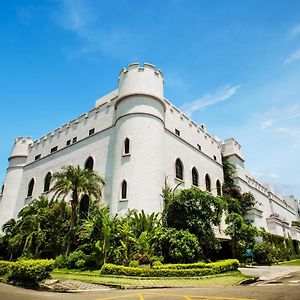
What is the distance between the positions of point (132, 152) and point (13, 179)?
727 inches

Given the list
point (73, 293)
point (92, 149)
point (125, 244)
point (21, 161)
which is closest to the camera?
point (73, 293)

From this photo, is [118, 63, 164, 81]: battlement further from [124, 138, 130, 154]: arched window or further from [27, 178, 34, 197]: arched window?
[27, 178, 34, 197]: arched window

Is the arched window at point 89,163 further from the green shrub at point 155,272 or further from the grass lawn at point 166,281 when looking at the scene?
the green shrub at point 155,272

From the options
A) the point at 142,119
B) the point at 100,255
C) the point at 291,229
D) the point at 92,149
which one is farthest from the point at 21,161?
the point at 291,229

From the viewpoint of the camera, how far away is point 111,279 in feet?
41.1

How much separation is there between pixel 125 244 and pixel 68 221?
23.4 feet

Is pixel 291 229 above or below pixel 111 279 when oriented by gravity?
above

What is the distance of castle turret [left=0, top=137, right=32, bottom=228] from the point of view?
30.3m

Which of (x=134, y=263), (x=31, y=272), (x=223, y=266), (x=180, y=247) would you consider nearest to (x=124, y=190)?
(x=180, y=247)

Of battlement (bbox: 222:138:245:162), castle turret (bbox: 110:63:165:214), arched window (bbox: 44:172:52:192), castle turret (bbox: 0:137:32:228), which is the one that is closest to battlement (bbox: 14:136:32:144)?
castle turret (bbox: 0:137:32:228)

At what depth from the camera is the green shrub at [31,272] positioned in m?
11.2

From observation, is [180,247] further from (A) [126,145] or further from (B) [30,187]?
(B) [30,187]

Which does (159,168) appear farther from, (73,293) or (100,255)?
(73,293)

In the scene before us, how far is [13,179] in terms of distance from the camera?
1248 inches
